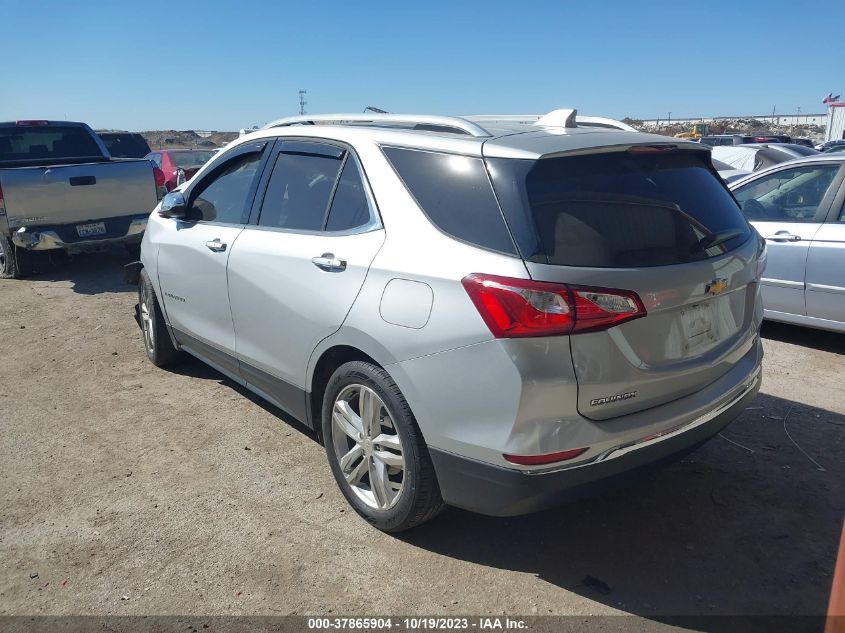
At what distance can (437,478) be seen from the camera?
291 cm

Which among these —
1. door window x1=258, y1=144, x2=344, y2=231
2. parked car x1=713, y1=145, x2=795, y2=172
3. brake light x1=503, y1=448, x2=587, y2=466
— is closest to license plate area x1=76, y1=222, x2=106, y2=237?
→ door window x1=258, y1=144, x2=344, y2=231

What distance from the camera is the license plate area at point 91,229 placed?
8711 millimetres

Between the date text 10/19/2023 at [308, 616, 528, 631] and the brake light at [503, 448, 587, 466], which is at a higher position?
the brake light at [503, 448, 587, 466]

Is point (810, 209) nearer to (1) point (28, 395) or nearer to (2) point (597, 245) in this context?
(2) point (597, 245)

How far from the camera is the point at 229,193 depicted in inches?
173

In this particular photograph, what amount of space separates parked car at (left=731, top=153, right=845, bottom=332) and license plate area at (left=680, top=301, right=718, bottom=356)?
124 inches

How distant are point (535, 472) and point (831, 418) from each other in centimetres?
287

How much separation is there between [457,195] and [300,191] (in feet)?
3.97

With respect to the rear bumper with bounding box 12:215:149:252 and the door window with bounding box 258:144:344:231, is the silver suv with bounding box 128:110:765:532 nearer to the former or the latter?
the door window with bounding box 258:144:344:231

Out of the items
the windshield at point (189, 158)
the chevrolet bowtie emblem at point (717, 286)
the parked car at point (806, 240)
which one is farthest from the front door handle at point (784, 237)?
the windshield at point (189, 158)

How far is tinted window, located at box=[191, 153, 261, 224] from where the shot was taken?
4.22 metres

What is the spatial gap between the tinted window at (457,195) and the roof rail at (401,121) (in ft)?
0.71

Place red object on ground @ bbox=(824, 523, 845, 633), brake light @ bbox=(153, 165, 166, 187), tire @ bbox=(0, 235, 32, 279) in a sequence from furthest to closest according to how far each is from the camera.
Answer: brake light @ bbox=(153, 165, 166, 187)
tire @ bbox=(0, 235, 32, 279)
red object on ground @ bbox=(824, 523, 845, 633)

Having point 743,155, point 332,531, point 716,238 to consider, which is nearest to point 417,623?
point 332,531
